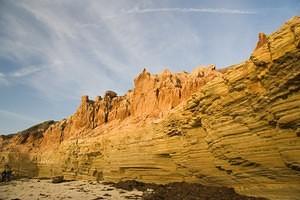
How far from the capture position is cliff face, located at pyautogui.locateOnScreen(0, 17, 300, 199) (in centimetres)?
1382

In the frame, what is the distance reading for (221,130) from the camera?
1875 cm

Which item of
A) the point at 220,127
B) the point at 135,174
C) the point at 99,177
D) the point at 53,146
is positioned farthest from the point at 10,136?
the point at 220,127

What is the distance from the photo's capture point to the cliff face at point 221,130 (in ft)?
45.3

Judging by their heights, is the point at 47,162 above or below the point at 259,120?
above

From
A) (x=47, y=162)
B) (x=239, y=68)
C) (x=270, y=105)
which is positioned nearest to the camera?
(x=270, y=105)

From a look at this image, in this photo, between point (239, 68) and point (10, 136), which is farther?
point (10, 136)

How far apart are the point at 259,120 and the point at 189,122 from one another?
728cm

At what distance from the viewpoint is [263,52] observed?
15062 millimetres

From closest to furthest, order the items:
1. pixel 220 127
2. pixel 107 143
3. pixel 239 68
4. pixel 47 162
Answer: pixel 239 68, pixel 220 127, pixel 107 143, pixel 47 162

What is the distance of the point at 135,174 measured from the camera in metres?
30.0

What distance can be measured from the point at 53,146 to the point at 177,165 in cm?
4309

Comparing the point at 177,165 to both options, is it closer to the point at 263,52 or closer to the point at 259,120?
the point at 259,120

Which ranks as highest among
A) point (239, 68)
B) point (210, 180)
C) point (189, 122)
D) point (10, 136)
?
point (10, 136)

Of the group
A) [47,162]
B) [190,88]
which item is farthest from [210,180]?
[47,162]
